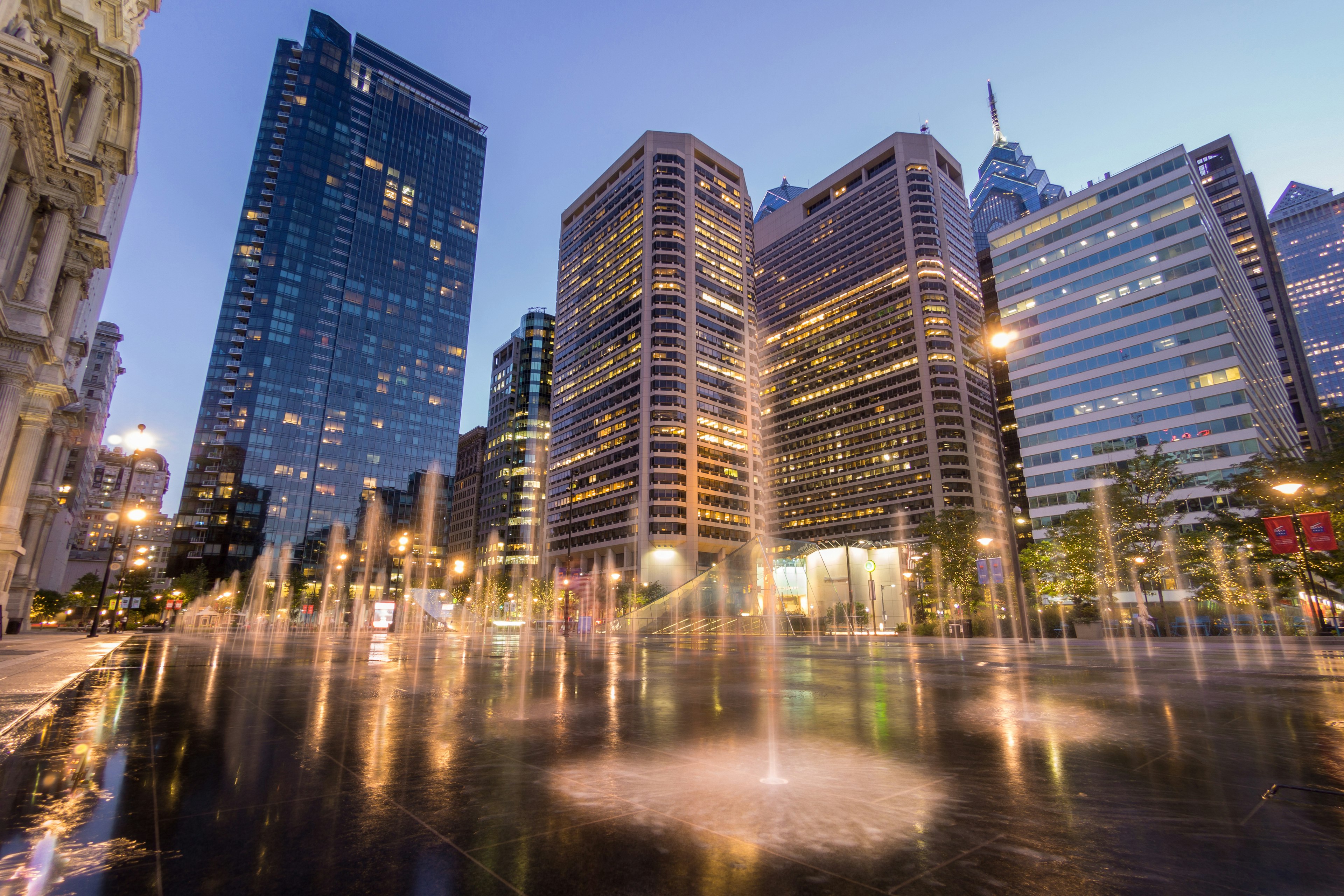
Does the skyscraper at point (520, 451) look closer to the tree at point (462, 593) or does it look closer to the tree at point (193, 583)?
the tree at point (462, 593)

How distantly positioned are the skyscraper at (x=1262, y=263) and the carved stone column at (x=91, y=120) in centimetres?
19800

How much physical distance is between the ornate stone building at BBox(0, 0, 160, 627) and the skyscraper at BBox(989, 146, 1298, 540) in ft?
264

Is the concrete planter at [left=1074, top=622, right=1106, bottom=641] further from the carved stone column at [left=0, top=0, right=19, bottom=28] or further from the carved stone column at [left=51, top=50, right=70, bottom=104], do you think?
the carved stone column at [left=51, top=50, right=70, bottom=104]

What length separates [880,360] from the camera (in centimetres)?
14938

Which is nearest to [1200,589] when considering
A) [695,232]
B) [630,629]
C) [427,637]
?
[630,629]

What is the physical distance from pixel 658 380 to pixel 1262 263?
159 m

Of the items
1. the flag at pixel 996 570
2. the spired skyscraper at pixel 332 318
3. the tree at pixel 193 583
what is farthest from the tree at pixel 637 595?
the spired skyscraper at pixel 332 318

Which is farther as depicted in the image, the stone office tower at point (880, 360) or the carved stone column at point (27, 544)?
the stone office tower at point (880, 360)

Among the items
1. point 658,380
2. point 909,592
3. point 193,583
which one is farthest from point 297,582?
point 909,592

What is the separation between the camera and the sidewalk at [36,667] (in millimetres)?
10164

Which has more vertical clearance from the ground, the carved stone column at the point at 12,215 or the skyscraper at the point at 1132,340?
the skyscraper at the point at 1132,340

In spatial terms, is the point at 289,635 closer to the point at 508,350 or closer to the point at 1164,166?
the point at 1164,166

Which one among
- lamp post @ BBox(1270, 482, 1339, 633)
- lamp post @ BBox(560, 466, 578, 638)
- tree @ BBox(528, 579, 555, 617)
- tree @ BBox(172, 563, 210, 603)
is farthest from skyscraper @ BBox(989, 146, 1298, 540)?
tree @ BBox(172, 563, 210, 603)

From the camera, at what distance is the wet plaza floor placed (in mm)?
3594
